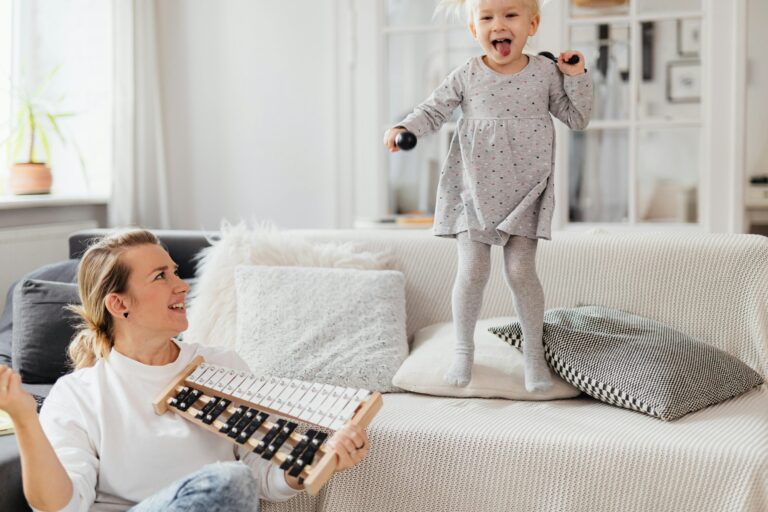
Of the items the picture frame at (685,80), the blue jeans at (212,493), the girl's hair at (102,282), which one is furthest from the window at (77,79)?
the blue jeans at (212,493)

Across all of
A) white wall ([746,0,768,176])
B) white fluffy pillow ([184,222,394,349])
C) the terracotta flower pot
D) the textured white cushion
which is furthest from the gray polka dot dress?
white wall ([746,0,768,176])

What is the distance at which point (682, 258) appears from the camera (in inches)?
86.4

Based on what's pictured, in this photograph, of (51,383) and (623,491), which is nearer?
(623,491)

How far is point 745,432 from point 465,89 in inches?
35.1

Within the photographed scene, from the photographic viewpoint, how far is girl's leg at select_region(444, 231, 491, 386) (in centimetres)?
195

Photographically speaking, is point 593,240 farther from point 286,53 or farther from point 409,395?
point 286,53

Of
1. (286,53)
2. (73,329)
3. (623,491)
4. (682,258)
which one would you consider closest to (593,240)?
(682,258)

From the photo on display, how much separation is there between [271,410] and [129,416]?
25cm

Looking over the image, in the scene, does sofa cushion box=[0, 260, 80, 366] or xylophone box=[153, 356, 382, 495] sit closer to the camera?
xylophone box=[153, 356, 382, 495]

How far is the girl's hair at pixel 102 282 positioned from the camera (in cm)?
163

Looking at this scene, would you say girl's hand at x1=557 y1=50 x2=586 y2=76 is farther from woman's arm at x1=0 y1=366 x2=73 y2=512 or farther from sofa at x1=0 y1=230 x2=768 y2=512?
woman's arm at x1=0 y1=366 x2=73 y2=512

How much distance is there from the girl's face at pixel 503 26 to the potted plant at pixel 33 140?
6.38ft

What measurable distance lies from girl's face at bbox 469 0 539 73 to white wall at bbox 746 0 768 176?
290cm

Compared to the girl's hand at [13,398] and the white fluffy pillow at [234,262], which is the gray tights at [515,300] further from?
the girl's hand at [13,398]
